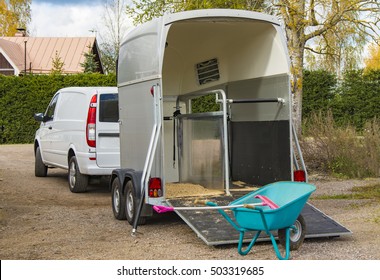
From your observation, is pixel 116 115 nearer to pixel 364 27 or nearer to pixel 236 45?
pixel 236 45

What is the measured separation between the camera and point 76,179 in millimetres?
11727

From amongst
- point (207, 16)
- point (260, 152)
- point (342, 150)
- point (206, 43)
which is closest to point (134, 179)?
point (260, 152)

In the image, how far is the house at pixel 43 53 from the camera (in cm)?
4084

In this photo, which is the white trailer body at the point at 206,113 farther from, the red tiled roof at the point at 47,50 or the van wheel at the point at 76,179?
the red tiled roof at the point at 47,50

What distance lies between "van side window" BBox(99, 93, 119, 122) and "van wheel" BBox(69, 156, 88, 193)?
119 centimetres

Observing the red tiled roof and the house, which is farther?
the red tiled roof

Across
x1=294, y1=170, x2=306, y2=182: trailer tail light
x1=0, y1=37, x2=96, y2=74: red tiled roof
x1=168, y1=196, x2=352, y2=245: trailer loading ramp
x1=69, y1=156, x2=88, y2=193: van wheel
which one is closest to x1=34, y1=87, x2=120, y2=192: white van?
x1=69, y1=156, x2=88, y2=193: van wheel

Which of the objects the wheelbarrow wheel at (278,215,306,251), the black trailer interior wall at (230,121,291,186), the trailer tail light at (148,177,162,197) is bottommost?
the wheelbarrow wheel at (278,215,306,251)

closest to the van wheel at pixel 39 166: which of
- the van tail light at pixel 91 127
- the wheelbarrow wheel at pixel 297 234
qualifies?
the van tail light at pixel 91 127

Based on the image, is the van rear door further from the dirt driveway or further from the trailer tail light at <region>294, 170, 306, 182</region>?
the trailer tail light at <region>294, 170, 306, 182</region>

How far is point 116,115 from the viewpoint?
36.6 ft

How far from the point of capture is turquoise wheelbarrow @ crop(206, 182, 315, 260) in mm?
6137

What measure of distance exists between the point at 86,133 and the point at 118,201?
2.55m

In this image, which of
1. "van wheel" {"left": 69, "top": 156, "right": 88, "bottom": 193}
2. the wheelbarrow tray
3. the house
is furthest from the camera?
the house
